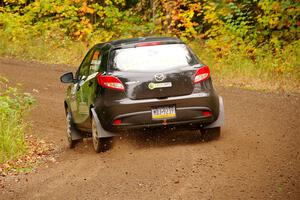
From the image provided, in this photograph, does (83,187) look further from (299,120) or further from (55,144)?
(299,120)

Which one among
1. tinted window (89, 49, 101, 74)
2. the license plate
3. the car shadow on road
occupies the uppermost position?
tinted window (89, 49, 101, 74)

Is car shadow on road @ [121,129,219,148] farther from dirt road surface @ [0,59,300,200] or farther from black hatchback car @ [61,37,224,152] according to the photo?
black hatchback car @ [61,37,224,152]

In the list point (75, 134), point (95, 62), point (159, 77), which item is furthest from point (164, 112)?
point (75, 134)

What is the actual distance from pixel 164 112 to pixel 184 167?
142cm

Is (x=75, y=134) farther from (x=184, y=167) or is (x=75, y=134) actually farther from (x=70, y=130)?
(x=184, y=167)

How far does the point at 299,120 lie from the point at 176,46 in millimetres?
3444

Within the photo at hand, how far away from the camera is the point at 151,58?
10508 mm

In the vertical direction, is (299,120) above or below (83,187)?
below

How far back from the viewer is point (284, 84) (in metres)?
18.6

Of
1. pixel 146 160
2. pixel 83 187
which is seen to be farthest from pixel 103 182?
pixel 146 160

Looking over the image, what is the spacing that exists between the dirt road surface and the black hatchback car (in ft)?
1.34

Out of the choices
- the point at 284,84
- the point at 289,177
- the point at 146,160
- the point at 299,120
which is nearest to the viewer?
the point at 289,177

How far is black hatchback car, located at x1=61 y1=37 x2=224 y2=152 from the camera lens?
1023cm

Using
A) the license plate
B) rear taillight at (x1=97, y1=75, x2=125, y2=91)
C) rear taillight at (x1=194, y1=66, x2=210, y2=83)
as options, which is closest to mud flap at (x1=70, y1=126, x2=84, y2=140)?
rear taillight at (x1=97, y1=75, x2=125, y2=91)
